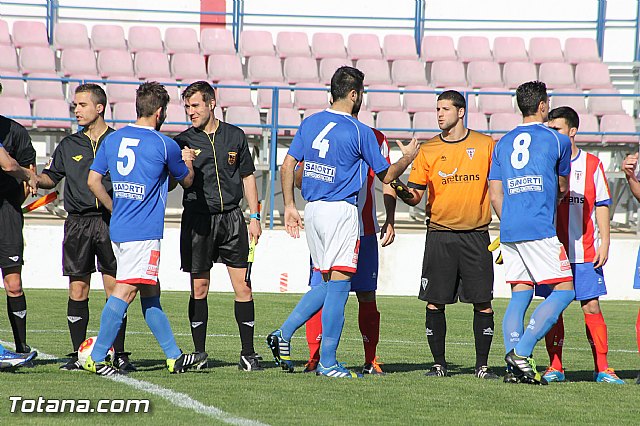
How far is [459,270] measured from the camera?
780cm

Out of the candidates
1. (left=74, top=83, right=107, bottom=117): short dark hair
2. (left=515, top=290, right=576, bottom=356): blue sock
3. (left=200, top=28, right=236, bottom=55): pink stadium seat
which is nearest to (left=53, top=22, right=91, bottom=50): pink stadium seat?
(left=200, top=28, right=236, bottom=55): pink stadium seat

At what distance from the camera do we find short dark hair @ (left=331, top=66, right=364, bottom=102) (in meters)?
7.33

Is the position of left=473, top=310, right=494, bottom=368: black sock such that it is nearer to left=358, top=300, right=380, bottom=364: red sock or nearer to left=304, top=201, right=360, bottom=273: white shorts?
left=358, top=300, right=380, bottom=364: red sock

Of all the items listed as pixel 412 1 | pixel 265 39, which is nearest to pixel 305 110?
pixel 265 39

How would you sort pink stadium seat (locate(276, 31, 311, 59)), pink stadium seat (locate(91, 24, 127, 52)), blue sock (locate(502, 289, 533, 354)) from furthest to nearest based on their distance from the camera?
pink stadium seat (locate(276, 31, 311, 59)) < pink stadium seat (locate(91, 24, 127, 52)) < blue sock (locate(502, 289, 533, 354))

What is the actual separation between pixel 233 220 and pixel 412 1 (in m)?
15.4

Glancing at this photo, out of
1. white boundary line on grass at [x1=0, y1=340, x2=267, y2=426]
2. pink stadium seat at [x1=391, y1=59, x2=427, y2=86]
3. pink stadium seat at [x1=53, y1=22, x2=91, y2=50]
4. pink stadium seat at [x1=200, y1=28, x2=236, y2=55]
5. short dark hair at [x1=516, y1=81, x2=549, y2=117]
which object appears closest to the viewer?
white boundary line on grass at [x1=0, y1=340, x2=267, y2=426]

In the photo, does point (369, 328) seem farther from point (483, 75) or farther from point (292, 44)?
point (292, 44)

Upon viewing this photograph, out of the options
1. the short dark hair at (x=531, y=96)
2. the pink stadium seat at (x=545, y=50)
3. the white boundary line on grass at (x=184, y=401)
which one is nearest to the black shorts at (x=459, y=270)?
the short dark hair at (x=531, y=96)

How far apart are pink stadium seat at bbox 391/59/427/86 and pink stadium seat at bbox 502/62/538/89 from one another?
170 centimetres

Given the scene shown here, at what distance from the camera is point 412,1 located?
22.4 m

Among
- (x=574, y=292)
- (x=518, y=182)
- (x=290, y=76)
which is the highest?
(x=290, y=76)

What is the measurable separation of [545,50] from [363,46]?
3.99m

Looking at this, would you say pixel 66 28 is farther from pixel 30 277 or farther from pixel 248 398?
pixel 248 398
